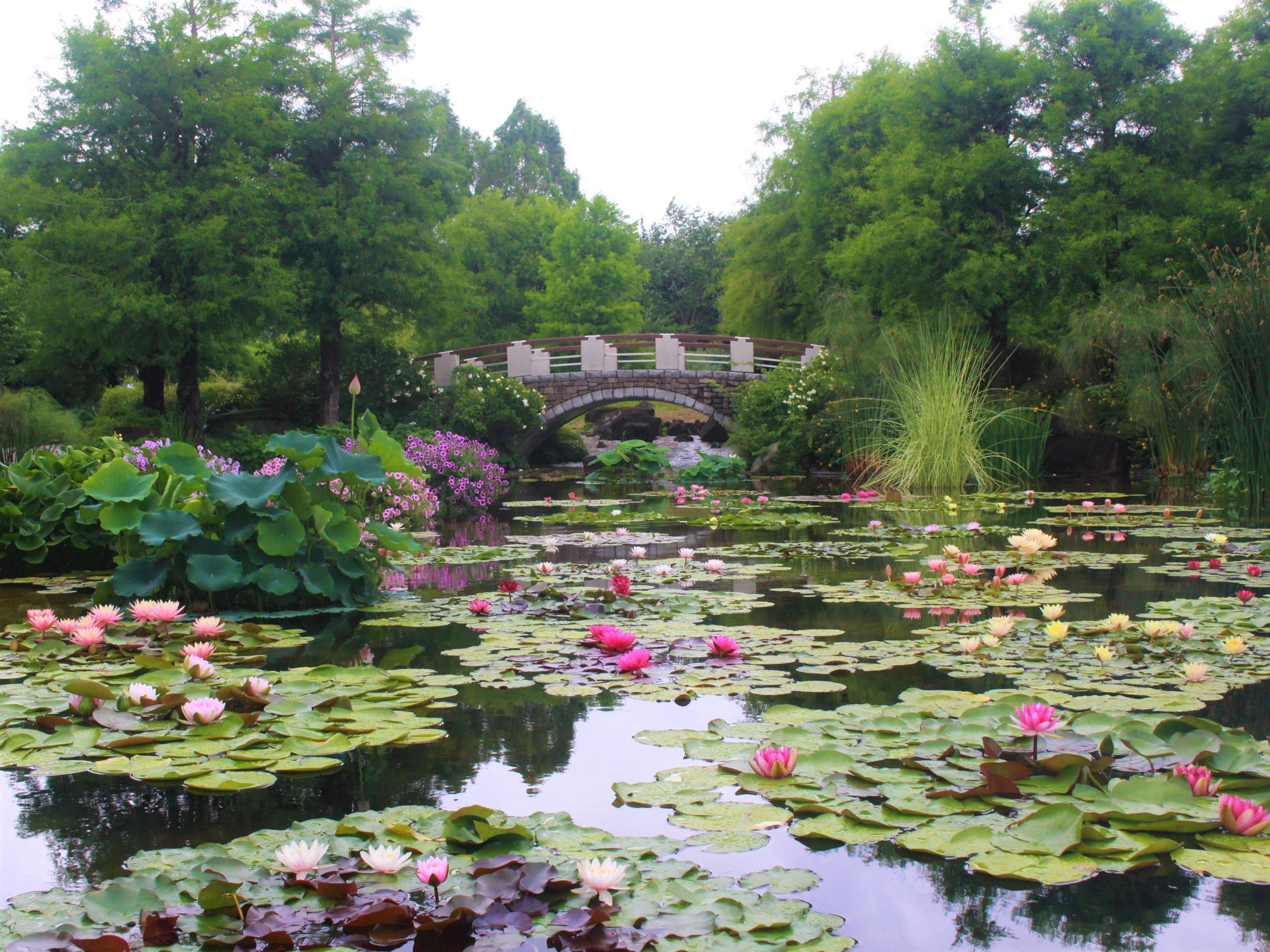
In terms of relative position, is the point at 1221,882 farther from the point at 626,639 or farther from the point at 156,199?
the point at 156,199

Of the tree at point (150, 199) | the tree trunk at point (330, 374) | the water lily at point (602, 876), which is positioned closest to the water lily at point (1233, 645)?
the water lily at point (602, 876)

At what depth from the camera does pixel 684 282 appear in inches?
1636

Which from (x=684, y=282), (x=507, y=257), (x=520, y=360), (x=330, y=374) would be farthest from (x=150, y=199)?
(x=684, y=282)

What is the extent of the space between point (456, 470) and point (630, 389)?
11.4 metres

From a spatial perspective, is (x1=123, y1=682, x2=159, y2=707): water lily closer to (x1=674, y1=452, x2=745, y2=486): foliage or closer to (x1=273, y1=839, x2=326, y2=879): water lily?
(x1=273, y1=839, x2=326, y2=879): water lily

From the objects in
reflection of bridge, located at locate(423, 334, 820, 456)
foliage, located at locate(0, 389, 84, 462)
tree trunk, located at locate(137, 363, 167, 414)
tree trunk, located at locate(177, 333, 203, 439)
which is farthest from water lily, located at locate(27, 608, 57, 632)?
reflection of bridge, located at locate(423, 334, 820, 456)

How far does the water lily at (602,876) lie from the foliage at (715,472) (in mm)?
12387

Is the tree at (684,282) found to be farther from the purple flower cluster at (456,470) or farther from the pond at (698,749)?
the pond at (698,749)

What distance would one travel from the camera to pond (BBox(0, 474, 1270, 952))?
149cm

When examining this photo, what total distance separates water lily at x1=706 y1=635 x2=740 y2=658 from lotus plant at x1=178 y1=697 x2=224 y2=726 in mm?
1342

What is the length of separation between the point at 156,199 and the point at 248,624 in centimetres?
1235

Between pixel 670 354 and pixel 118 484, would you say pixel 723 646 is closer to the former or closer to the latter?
pixel 118 484

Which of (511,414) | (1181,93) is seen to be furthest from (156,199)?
(1181,93)

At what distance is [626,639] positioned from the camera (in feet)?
10.0
